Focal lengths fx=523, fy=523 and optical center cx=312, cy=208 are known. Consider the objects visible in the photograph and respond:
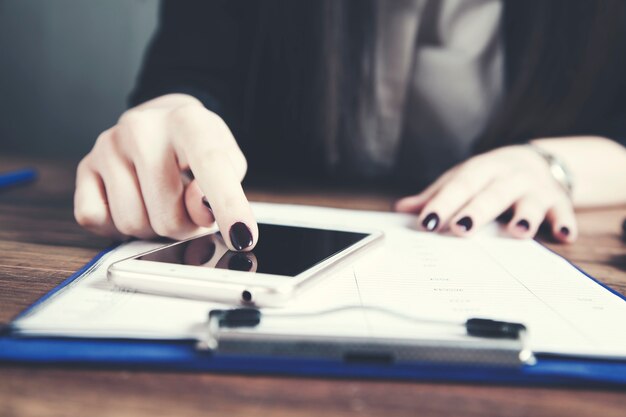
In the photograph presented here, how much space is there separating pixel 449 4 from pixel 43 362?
913 mm

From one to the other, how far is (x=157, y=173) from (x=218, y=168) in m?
0.07

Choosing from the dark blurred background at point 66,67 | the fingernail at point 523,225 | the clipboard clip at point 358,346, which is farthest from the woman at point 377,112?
the dark blurred background at point 66,67

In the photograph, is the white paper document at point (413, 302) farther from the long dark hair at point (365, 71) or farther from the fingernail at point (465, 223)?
the long dark hair at point (365, 71)

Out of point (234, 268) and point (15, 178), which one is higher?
point (234, 268)

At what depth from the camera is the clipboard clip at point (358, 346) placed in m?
0.23

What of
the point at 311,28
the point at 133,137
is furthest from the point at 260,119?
the point at 133,137

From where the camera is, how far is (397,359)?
24 cm

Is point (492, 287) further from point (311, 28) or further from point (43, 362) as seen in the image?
point (311, 28)

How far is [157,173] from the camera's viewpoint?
16.8 inches

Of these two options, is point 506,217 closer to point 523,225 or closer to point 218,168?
point 523,225

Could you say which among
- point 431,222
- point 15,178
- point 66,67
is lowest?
point 66,67

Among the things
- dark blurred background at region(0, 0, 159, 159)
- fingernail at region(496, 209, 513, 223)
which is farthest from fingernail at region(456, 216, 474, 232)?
dark blurred background at region(0, 0, 159, 159)

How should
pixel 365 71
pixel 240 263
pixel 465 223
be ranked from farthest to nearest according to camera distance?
pixel 365 71 → pixel 465 223 → pixel 240 263

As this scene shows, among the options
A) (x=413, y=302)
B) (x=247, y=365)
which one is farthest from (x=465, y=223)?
(x=247, y=365)
